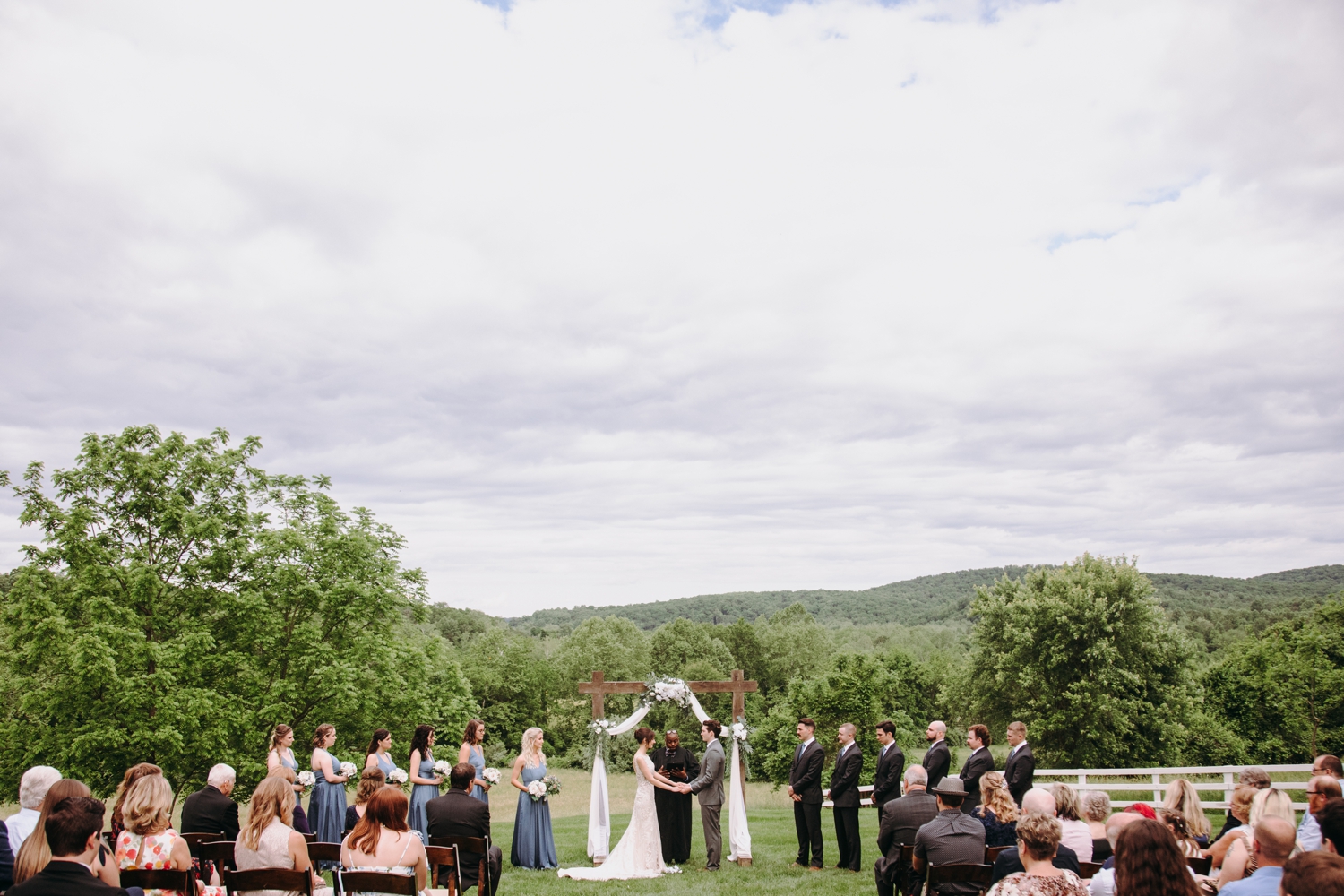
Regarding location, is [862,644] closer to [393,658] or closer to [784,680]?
[784,680]

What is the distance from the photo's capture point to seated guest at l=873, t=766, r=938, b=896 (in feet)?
25.3

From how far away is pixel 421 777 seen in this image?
35.0 ft

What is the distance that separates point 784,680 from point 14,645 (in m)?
48.9

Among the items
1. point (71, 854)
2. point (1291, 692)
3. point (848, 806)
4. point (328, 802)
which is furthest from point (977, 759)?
point (1291, 692)

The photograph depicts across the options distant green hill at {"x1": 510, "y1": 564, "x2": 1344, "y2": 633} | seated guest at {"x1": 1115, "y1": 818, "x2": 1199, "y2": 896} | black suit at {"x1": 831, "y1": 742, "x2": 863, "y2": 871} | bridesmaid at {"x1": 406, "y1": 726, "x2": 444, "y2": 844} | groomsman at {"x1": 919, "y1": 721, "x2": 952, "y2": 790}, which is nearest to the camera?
seated guest at {"x1": 1115, "y1": 818, "x2": 1199, "y2": 896}

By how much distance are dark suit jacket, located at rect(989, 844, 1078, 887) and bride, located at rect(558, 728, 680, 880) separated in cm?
582

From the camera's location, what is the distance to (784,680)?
2336 inches

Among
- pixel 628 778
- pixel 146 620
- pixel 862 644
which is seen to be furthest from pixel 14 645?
pixel 862 644

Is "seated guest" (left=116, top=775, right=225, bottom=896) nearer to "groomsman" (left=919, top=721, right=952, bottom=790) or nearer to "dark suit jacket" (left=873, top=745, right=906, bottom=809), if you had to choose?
"dark suit jacket" (left=873, top=745, right=906, bottom=809)

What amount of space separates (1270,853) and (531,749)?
868cm

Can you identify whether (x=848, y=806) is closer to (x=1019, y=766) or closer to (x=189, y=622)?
(x=1019, y=766)

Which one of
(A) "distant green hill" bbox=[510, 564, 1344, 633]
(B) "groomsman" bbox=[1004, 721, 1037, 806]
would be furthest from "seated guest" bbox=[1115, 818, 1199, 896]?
(A) "distant green hill" bbox=[510, 564, 1344, 633]

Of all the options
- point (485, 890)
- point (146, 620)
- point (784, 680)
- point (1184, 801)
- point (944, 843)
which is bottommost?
point (784, 680)

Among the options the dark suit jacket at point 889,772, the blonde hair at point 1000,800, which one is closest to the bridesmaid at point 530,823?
the dark suit jacket at point 889,772
